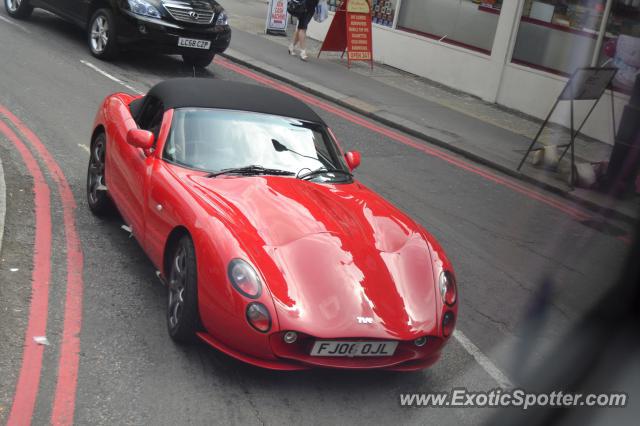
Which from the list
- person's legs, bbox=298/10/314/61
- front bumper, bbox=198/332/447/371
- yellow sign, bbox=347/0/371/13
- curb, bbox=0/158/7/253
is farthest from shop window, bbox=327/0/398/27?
front bumper, bbox=198/332/447/371

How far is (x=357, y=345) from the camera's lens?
5016 mm

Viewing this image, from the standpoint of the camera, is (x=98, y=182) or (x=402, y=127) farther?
(x=402, y=127)

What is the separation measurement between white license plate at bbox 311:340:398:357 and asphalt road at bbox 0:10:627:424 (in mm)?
324

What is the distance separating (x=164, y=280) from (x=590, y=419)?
2848mm

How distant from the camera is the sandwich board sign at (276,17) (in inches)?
830

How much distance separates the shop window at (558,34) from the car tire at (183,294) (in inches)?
472

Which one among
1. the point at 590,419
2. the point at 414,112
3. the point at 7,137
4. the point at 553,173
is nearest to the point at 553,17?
the point at 414,112

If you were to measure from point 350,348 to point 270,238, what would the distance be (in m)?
0.90

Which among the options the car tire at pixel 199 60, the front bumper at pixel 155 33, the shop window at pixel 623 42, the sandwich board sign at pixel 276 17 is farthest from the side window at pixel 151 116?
the sandwich board sign at pixel 276 17

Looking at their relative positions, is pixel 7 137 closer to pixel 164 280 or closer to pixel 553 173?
pixel 164 280

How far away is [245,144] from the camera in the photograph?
259 inches

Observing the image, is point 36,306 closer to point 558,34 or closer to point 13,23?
point 13,23

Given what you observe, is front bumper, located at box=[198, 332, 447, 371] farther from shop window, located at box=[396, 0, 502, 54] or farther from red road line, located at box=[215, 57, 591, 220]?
shop window, located at box=[396, 0, 502, 54]

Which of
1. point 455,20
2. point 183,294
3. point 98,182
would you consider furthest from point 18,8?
point 183,294
